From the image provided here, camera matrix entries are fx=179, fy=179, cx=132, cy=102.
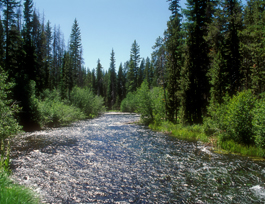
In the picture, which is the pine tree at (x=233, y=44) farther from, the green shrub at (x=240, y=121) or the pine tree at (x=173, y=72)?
the pine tree at (x=173, y=72)

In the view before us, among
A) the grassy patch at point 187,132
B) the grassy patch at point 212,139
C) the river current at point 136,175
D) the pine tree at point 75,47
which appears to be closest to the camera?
the river current at point 136,175

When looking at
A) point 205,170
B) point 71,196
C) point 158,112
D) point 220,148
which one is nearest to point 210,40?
point 158,112

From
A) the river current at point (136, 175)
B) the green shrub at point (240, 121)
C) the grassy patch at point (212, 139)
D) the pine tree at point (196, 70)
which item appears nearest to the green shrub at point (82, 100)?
the grassy patch at point (212, 139)

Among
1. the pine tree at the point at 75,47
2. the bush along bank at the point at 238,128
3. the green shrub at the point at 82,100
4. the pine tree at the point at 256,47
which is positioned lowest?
the bush along bank at the point at 238,128

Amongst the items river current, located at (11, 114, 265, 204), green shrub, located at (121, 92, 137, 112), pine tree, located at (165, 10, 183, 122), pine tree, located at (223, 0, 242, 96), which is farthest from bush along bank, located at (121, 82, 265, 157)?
green shrub, located at (121, 92, 137, 112)

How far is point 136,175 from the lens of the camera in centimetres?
824

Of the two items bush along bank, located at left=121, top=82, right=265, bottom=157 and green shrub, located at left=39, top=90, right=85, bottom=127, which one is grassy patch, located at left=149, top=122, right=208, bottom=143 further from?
green shrub, located at left=39, top=90, right=85, bottom=127

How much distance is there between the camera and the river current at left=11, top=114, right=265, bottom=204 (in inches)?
251

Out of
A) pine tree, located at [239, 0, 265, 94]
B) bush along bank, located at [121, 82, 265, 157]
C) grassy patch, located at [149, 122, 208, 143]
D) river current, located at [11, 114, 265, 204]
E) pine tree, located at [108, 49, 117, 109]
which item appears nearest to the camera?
river current, located at [11, 114, 265, 204]

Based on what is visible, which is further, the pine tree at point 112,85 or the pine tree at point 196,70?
the pine tree at point 112,85

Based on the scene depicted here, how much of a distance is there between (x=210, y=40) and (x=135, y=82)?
47.9 metres

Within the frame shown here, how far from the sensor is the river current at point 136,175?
251 inches

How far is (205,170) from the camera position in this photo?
8773 mm

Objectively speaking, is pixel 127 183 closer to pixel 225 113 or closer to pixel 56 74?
pixel 225 113
